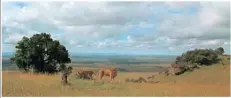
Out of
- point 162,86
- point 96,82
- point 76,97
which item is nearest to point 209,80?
point 162,86

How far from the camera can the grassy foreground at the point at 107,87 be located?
607 inches

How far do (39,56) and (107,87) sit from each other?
632cm

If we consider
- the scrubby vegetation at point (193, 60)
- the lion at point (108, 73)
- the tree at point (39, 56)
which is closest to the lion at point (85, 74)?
the lion at point (108, 73)

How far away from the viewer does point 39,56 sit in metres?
21.7

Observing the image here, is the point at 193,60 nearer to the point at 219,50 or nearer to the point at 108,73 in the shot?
the point at 219,50

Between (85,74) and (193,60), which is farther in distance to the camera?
(193,60)

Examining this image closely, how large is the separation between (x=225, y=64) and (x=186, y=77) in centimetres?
167

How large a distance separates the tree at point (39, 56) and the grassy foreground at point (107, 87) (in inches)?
97.6

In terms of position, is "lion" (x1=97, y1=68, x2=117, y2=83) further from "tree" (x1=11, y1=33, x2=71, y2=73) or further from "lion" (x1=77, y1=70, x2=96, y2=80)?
"tree" (x1=11, y1=33, x2=71, y2=73)

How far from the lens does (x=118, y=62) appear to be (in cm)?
1780

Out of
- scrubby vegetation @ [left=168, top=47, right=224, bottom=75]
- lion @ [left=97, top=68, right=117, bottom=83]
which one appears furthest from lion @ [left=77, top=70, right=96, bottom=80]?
scrubby vegetation @ [left=168, top=47, right=224, bottom=75]

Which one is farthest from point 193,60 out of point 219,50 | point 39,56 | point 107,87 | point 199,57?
point 39,56

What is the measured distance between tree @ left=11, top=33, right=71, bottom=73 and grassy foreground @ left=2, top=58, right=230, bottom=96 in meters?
2.48

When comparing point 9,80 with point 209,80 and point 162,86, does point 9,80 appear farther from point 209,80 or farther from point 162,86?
point 209,80
